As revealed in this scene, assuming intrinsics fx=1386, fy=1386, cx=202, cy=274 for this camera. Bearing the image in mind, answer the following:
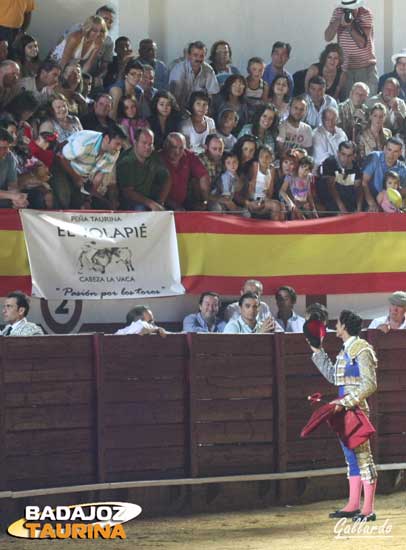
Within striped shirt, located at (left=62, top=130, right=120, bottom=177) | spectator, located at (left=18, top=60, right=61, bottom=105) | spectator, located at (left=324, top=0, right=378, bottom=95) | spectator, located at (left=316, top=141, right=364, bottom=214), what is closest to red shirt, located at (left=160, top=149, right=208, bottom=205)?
striped shirt, located at (left=62, top=130, right=120, bottom=177)

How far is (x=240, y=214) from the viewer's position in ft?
38.4

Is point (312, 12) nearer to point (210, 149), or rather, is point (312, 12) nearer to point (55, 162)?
point (210, 149)

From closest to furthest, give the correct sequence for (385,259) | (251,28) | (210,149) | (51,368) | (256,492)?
(51,368)
(256,492)
(210,149)
(385,259)
(251,28)

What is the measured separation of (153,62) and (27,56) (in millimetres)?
1468

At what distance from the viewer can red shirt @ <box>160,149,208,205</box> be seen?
11352 mm

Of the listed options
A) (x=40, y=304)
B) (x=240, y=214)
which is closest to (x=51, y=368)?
(x=40, y=304)

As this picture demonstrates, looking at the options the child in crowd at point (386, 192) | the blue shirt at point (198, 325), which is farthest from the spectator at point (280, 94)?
the blue shirt at point (198, 325)

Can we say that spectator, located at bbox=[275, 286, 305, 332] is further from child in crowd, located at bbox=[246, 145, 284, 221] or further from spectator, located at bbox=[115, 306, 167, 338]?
spectator, located at bbox=[115, 306, 167, 338]

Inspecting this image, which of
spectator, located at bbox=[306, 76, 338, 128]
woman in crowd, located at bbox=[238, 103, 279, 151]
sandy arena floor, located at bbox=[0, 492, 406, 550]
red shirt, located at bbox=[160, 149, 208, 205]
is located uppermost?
spectator, located at bbox=[306, 76, 338, 128]

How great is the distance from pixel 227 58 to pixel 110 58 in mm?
1354

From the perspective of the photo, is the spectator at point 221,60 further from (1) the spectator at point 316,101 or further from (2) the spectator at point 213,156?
(2) the spectator at point 213,156

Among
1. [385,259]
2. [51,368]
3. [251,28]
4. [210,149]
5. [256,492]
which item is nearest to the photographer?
[51,368]

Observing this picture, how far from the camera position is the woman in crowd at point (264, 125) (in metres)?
12.2

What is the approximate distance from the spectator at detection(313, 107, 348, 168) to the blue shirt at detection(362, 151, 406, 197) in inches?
14.3
